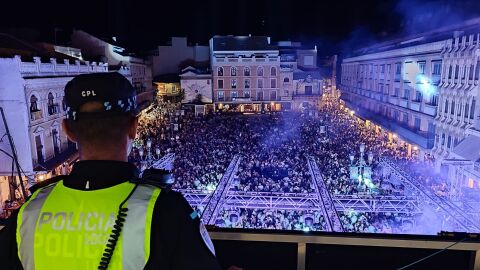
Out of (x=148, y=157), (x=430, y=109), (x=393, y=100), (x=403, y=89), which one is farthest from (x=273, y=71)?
(x=148, y=157)

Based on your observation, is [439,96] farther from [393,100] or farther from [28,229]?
[28,229]

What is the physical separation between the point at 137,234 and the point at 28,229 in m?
0.24

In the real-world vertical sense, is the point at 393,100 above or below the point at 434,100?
below

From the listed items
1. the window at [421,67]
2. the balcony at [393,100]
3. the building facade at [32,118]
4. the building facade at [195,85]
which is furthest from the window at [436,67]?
the building facade at [195,85]

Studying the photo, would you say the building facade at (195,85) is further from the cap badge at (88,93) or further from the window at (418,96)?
the cap badge at (88,93)

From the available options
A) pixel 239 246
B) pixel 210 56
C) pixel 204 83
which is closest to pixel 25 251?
pixel 239 246

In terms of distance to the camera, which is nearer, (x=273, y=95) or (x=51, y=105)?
(x=51, y=105)

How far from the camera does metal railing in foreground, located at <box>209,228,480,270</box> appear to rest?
1536 mm

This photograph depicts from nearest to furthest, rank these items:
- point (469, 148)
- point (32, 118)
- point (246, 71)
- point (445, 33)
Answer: point (32, 118)
point (469, 148)
point (445, 33)
point (246, 71)

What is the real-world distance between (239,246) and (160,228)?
3.20 ft

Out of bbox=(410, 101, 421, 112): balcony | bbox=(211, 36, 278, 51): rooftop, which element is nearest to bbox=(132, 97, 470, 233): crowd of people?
bbox=(410, 101, 421, 112): balcony

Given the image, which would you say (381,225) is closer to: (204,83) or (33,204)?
(33,204)

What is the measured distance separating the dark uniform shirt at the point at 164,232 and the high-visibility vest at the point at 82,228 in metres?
0.02

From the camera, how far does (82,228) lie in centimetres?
76
